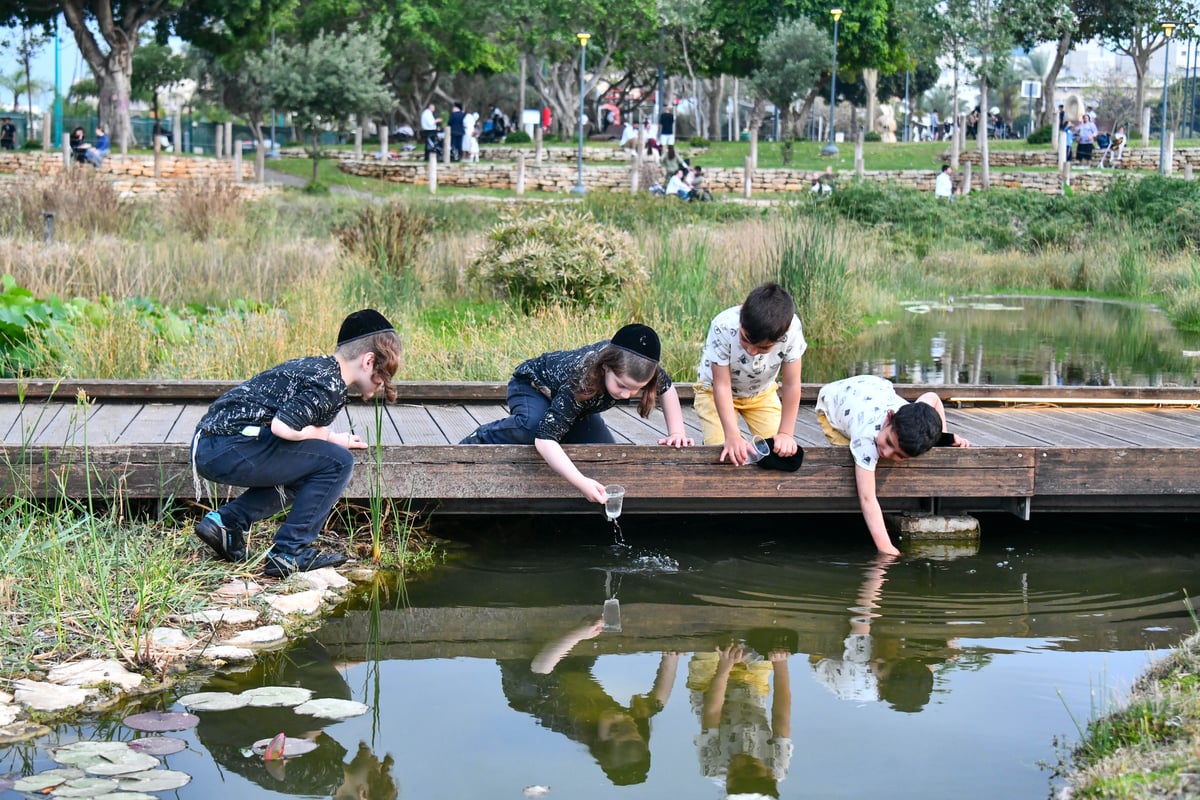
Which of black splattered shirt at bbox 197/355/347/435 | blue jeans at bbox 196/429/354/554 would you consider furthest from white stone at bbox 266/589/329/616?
black splattered shirt at bbox 197/355/347/435

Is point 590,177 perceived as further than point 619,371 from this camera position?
Yes

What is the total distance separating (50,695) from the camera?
3.98m

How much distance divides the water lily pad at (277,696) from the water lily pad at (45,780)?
66cm

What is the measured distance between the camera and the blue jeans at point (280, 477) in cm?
490

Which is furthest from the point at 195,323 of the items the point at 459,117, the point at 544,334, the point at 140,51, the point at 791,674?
the point at 140,51

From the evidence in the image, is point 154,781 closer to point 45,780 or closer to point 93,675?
point 45,780

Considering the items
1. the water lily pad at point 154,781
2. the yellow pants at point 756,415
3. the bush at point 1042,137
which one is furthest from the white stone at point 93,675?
the bush at point 1042,137

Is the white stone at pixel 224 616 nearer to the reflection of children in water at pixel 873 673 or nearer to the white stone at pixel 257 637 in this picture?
the white stone at pixel 257 637

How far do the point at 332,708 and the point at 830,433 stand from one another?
3.02 metres

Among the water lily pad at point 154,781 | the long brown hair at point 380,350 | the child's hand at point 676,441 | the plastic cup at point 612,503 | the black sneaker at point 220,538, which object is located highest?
the long brown hair at point 380,350

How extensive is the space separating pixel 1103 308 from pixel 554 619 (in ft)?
44.5

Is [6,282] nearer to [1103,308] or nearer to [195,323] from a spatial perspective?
[195,323]

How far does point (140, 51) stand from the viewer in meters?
53.4

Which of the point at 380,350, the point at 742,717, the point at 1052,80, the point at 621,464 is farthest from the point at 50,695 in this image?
the point at 1052,80
